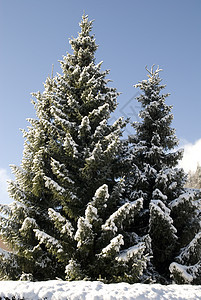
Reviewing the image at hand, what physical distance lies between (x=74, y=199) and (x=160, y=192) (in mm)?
3975

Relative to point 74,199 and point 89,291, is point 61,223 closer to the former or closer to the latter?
point 74,199

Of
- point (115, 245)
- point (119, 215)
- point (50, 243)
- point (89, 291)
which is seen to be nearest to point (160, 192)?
point (119, 215)

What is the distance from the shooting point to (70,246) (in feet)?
26.8

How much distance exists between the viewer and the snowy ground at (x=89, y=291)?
203 inches

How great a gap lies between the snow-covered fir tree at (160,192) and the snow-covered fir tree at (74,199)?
1.08 metres

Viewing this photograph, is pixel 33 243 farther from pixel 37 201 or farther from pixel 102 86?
pixel 102 86

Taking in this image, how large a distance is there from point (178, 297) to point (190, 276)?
4110 mm

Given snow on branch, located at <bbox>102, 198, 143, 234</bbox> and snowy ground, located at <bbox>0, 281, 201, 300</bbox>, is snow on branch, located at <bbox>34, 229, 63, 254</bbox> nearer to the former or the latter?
snow on branch, located at <bbox>102, 198, 143, 234</bbox>

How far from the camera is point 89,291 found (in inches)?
210

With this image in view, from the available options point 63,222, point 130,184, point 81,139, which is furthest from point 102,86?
point 63,222

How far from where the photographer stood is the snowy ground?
516 centimetres

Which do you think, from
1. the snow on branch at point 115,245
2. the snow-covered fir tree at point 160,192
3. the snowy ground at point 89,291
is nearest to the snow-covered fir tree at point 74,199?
the snow on branch at point 115,245

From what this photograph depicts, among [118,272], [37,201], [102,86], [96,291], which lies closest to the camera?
[96,291]

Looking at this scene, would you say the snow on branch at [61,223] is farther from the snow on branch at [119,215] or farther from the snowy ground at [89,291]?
the snowy ground at [89,291]
